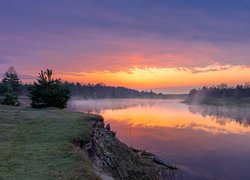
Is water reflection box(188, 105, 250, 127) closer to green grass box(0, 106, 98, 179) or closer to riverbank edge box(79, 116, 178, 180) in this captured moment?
riverbank edge box(79, 116, 178, 180)

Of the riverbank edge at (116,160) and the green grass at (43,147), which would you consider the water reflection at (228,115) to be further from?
the green grass at (43,147)

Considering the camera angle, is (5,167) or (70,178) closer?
(70,178)

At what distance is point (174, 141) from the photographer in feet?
132

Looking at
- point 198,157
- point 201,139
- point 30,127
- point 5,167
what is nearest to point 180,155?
point 198,157

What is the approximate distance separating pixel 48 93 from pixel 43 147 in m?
16.1

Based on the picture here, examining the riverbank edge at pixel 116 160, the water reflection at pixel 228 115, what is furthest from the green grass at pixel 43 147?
the water reflection at pixel 228 115

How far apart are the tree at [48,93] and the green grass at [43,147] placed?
6688mm

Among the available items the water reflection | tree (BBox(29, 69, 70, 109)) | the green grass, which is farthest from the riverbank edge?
the water reflection

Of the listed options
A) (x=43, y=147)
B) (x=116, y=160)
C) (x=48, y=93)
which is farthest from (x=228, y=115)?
(x=43, y=147)

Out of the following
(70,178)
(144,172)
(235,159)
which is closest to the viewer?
(70,178)

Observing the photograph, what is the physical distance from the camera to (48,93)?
106ft

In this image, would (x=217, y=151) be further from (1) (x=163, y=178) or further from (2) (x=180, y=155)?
(1) (x=163, y=178)

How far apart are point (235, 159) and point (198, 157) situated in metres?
3.39

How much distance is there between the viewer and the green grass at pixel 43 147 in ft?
43.8
